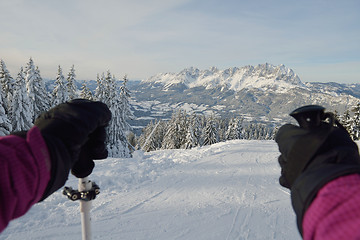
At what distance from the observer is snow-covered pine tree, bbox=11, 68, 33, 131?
2086 centimetres

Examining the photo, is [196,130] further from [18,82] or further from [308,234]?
[308,234]

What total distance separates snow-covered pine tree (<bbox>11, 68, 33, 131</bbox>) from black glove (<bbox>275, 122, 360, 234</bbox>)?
26.1 meters

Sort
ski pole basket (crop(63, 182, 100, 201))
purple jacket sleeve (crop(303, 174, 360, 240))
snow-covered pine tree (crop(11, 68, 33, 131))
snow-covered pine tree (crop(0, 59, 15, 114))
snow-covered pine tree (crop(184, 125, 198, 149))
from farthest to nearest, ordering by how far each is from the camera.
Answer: snow-covered pine tree (crop(184, 125, 198, 149))
snow-covered pine tree (crop(0, 59, 15, 114))
snow-covered pine tree (crop(11, 68, 33, 131))
ski pole basket (crop(63, 182, 100, 201))
purple jacket sleeve (crop(303, 174, 360, 240))

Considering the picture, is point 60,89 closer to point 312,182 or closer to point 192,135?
point 192,135

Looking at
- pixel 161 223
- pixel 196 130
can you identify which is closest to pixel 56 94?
pixel 196 130

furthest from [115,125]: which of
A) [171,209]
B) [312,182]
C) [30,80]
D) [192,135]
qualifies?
[312,182]

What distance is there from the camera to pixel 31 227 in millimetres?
4012

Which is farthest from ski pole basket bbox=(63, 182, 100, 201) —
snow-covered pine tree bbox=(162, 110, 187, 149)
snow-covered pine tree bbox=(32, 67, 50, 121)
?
snow-covered pine tree bbox=(162, 110, 187, 149)

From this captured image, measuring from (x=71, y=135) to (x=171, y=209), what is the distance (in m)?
4.44

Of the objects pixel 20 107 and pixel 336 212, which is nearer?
pixel 336 212

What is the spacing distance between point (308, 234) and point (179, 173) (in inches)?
296

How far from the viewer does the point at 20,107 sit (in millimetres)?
20781

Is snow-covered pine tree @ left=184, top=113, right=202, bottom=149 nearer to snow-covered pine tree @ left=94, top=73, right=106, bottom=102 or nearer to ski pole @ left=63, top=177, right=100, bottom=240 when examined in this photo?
snow-covered pine tree @ left=94, top=73, right=106, bottom=102

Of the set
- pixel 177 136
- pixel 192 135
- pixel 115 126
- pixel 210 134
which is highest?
pixel 115 126
